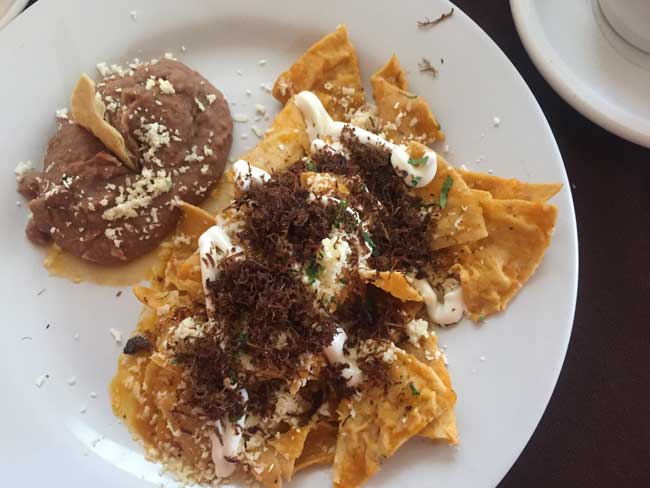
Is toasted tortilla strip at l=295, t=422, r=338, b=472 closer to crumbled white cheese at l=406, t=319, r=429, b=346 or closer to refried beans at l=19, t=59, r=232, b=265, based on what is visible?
crumbled white cheese at l=406, t=319, r=429, b=346

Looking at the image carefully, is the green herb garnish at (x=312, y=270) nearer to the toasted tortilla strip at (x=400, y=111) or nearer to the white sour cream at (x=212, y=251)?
the white sour cream at (x=212, y=251)

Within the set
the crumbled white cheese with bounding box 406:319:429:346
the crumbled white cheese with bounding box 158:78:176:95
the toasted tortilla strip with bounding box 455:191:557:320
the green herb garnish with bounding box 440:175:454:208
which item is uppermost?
the crumbled white cheese with bounding box 158:78:176:95

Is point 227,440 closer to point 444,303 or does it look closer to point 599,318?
point 444,303

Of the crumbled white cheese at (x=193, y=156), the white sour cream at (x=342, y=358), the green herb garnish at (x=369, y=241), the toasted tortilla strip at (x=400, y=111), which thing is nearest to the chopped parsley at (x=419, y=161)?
the toasted tortilla strip at (x=400, y=111)

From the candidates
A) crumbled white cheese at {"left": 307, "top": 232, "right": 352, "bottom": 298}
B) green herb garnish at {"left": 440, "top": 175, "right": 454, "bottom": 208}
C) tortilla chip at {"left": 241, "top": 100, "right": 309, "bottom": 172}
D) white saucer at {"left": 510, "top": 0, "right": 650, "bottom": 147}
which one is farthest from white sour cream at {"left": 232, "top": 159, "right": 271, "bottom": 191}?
white saucer at {"left": 510, "top": 0, "right": 650, "bottom": 147}

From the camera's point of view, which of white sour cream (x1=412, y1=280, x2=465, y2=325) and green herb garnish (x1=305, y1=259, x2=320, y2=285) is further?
white sour cream (x1=412, y1=280, x2=465, y2=325)

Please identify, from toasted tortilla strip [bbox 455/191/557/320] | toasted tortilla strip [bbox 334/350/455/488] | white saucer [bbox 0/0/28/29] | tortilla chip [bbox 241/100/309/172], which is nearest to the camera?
toasted tortilla strip [bbox 334/350/455/488]

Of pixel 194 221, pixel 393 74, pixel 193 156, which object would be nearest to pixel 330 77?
pixel 393 74

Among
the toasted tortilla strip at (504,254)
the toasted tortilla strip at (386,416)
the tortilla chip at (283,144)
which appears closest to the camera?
the toasted tortilla strip at (386,416)
